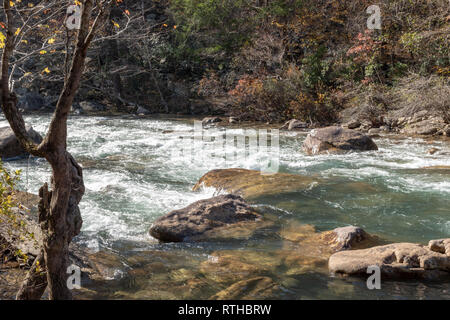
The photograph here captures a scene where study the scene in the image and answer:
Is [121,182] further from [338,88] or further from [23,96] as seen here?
[23,96]

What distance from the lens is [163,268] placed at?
455cm

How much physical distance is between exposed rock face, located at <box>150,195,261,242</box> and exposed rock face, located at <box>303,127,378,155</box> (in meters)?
5.26

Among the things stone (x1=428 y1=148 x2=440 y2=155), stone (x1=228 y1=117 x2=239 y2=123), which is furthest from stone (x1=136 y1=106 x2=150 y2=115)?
stone (x1=428 y1=148 x2=440 y2=155)

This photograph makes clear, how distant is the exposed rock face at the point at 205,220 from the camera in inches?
220

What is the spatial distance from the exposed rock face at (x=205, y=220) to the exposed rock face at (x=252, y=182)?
0.99 metres

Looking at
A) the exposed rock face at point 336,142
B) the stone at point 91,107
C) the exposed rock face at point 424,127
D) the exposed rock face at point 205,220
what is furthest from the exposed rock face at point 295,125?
the stone at point 91,107

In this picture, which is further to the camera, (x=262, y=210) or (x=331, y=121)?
(x=331, y=121)

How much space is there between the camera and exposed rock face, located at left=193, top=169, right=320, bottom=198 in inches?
295

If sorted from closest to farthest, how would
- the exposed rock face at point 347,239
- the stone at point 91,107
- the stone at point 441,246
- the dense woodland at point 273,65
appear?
the stone at point 441,246 → the exposed rock face at point 347,239 → the dense woodland at point 273,65 → the stone at point 91,107

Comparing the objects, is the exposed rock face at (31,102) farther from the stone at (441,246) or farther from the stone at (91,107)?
the stone at (441,246)

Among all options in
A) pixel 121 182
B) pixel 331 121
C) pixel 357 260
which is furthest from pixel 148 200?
pixel 331 121

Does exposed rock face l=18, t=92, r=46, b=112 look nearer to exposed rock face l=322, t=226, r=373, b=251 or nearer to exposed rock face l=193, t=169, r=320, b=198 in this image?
exposed rock face l=193, t=169, r=320, b=198

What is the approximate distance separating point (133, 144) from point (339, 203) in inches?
308

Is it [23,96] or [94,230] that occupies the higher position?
[23,96]
